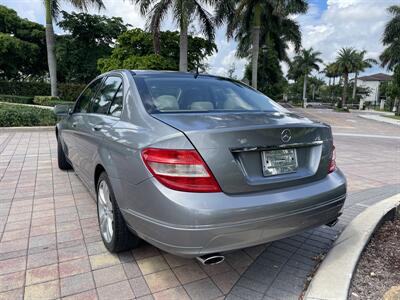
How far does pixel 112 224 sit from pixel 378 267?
2292 mm

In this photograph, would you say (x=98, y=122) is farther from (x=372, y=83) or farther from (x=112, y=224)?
(x=372, y=83)

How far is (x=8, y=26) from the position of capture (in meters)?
28.5

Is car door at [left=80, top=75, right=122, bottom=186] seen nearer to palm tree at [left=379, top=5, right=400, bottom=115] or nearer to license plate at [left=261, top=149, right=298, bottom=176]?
license plate at [left=261, top=149, right=298, bottom=176]

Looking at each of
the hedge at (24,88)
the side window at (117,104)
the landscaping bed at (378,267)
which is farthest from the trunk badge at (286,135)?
the hedge at (24,88)

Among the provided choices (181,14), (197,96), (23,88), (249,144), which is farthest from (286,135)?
(23,88)

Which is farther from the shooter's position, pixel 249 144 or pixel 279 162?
pixel 279 162

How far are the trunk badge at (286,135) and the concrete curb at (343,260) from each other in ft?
3.60

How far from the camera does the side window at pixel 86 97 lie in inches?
154

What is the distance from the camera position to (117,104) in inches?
117

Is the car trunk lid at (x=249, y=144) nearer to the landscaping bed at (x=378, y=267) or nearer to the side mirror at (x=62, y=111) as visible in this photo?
the landscaping bed at (x=378, y=267)

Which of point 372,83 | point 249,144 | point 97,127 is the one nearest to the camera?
point 249,144

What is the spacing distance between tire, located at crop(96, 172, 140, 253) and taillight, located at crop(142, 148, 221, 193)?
81cm

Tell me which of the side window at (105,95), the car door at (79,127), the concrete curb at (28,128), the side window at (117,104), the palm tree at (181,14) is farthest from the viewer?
the palm tree at (181,14)

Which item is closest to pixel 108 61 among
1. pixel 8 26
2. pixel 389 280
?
pixel 8 26
